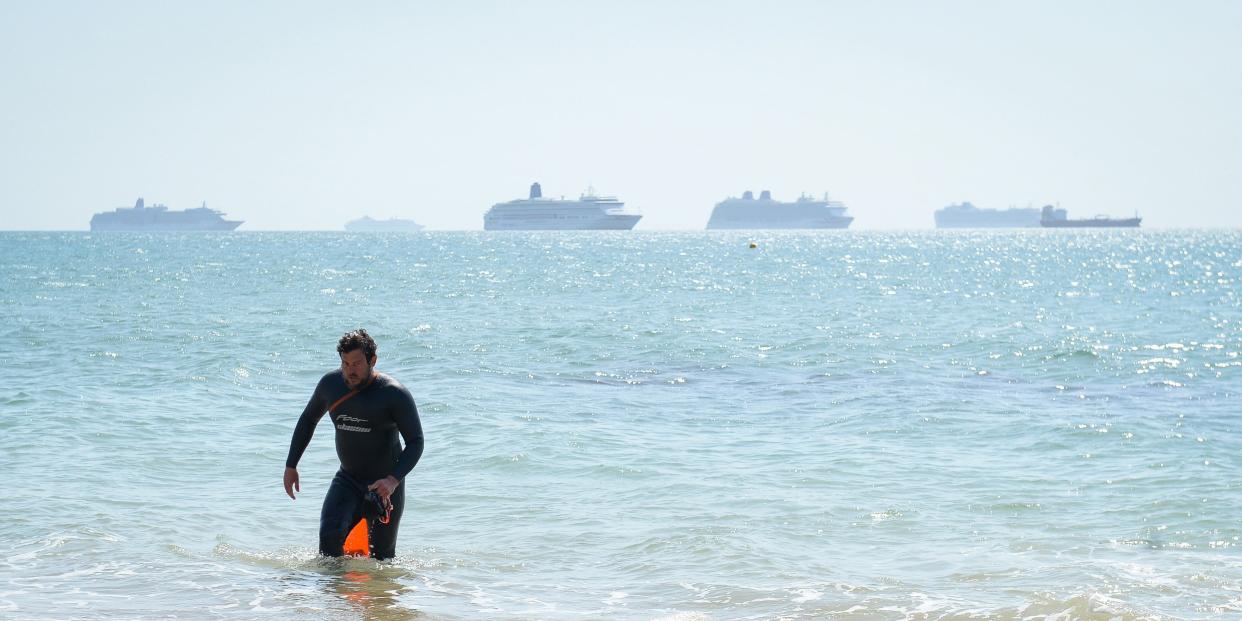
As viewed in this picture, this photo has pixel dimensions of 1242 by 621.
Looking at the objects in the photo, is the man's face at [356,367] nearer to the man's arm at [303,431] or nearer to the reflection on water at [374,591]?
the man's arm at [303,431]

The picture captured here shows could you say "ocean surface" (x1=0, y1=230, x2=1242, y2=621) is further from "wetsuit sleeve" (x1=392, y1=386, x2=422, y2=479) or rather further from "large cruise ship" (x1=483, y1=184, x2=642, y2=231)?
"large cruise ship" (x1=483, y1=184, x2=642, y2=231)

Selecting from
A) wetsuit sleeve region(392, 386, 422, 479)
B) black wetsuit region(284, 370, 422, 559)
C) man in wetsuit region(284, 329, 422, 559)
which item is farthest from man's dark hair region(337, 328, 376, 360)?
wetsuit sleeve region(392, 386, 422, 479)

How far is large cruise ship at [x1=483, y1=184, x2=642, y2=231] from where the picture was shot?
628 ft

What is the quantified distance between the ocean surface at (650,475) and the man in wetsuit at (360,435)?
462 mm

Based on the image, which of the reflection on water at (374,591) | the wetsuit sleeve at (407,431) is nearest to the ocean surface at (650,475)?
the reflection on water at (374,591)

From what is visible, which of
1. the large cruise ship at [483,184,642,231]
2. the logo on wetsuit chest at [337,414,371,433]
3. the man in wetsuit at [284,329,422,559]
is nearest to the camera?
the man in wetsuit at [284,329,422,559]

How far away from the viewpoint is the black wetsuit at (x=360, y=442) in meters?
7.64

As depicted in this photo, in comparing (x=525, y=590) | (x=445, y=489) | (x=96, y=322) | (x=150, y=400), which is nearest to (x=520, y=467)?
(x=445, y=489)

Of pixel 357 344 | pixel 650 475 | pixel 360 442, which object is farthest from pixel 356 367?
pixel 650 475

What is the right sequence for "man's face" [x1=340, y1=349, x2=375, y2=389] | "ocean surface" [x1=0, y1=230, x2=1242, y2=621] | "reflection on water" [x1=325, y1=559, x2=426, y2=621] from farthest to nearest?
"ocean surface" [x1=0, y1=230, x2=1242, y2=621] < "man's face" [x1=340, y1=349, x2=375, y2=389] < "reflection on water" [x1=325, y1=559, x2=426, y2=621]

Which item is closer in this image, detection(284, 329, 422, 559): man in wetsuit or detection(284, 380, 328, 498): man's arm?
detection(284, 329, 422, 559): man in wetsuit

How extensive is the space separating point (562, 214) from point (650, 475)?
180467 millimetres

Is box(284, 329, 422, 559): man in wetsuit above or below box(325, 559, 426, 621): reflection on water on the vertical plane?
above

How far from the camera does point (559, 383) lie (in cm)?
1892
